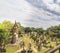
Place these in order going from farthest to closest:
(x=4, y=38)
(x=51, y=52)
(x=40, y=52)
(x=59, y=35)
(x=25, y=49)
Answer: (x=59, y=35), (x=4, y=38), (x=40, y=52), (x=25, y=49), (x=51, y=52)

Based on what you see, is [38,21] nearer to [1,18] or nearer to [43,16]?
[43,16]

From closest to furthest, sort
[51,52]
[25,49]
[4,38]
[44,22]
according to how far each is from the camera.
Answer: [51,52] → [25,49] → [4,38] → [44,22]

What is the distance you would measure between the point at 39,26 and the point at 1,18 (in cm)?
629

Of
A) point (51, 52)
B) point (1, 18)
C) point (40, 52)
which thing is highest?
point (1, 18)

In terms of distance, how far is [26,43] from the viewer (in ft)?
38.6

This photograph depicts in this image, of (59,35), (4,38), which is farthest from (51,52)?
(59,35)

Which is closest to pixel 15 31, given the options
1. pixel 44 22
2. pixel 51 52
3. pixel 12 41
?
pixel 12 41

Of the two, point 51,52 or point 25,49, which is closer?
point 51,52

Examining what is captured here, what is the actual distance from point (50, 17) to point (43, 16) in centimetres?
116

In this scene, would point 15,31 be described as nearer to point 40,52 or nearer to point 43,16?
point 40,52

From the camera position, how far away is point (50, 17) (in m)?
34.2

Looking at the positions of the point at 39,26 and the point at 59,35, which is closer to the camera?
the point at 59,35

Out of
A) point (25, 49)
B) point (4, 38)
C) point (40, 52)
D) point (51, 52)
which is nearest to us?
point (51, 52)

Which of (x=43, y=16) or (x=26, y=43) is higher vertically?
(x=43, y=16)
